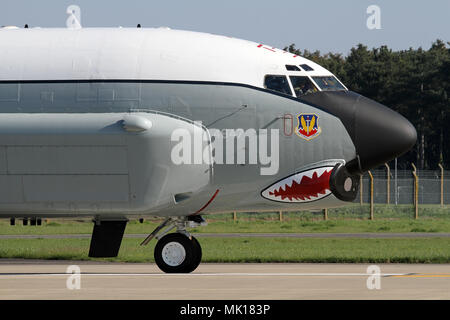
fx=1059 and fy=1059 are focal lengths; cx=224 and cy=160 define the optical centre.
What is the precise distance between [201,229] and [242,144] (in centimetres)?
2636

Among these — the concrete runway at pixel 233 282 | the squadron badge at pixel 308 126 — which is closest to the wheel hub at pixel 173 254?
the concrete runway at pixel 233 282

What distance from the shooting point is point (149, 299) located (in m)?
19.5

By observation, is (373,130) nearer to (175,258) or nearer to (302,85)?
(302,85)

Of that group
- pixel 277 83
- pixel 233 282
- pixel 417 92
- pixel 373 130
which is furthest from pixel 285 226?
pixel 417 92

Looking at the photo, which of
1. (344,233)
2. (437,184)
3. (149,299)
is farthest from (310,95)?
(437,184)

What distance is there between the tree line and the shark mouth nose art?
3016 inches

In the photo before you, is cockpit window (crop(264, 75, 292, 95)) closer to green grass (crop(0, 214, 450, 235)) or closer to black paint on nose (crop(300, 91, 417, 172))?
black paint on nose (crop(300, 91, 417, 172))

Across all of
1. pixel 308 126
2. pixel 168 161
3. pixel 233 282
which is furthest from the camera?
pixel 308 126

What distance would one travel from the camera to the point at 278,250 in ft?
121

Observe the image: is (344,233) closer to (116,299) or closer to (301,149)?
(301,149)

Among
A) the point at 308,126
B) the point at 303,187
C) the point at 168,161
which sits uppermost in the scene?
the point at 308,126

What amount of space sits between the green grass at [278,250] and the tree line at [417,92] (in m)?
61.4

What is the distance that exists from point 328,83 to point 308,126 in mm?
1553

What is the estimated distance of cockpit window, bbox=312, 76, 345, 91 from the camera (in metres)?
25.9
